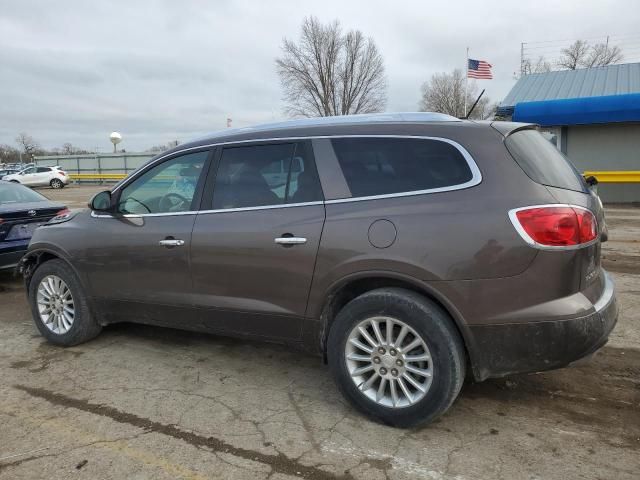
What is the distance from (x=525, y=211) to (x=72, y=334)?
390 cm

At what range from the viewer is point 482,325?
289cm

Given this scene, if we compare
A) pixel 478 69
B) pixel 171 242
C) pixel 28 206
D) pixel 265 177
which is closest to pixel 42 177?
pixel 478 69

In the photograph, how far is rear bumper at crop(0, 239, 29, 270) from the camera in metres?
6.52

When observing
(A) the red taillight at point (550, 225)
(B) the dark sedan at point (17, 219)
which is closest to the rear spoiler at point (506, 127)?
(A) the red taillight at point (550, 225)

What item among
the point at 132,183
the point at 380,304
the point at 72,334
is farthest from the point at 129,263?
the point at 380,304

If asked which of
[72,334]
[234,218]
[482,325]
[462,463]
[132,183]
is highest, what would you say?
[132,183]

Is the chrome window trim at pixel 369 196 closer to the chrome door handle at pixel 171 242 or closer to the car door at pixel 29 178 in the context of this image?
the chrome door handle at pixel 171 242

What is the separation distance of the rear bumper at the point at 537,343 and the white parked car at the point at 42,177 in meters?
35.6

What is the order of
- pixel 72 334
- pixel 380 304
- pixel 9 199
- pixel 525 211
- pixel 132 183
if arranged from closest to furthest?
pixel 525 211, pixel 380 304, pixel 132 183, pixel 72 334, pixel 9 199

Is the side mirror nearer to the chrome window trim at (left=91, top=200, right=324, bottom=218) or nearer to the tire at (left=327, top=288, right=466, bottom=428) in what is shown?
the chrome window trim at (left=91, top=200, right=324, bottom=218)

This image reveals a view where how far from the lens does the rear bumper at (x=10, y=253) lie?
21.4ft

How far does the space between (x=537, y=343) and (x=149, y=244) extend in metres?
2.83

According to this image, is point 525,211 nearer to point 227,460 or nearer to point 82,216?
point 227,460

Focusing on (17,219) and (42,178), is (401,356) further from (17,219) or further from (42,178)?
(42,178)
